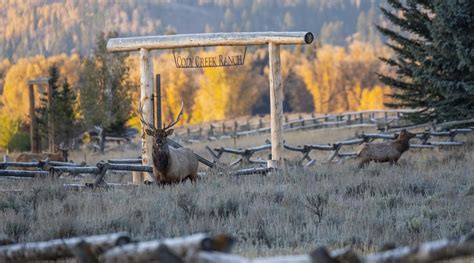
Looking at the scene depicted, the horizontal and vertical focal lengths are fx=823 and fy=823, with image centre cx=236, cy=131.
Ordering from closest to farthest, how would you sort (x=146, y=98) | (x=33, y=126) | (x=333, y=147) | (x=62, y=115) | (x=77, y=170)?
(x=77, y=170), (x=146, y=98), (x=333, y=147), (x=33, y=126), (x=62, y=115)

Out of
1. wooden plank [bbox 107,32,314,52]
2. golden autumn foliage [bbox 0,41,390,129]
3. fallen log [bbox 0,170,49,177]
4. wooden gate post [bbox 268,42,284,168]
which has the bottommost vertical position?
fallen log [bbox 0,170,49,177]

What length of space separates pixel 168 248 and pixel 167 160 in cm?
899

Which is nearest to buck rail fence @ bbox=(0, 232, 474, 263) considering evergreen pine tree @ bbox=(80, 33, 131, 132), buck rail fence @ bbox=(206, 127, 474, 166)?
buck rail fence @ bbox=(206, 127, 474, 166)

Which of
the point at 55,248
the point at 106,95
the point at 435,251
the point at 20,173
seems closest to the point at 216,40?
the point at 20,173

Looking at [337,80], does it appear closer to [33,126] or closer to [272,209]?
[33,126]

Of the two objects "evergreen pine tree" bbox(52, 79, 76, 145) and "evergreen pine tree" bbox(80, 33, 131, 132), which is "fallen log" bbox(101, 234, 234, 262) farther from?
"evergreen pine tree" bbox(80, 33, 131, 132)

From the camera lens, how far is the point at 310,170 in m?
15.8

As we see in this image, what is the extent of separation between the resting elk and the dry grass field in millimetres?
537

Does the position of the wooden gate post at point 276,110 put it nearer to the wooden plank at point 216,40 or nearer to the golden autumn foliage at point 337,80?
the wooden plank at point 216,40

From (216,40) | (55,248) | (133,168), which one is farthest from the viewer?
(216,40)

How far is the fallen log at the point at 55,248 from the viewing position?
217 inches

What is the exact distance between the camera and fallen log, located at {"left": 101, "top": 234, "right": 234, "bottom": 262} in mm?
4762

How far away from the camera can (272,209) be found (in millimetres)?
10445

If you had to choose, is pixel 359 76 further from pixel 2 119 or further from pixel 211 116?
pixel 2 119
